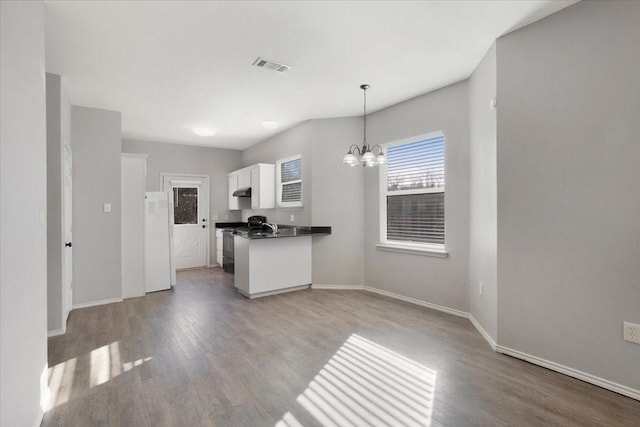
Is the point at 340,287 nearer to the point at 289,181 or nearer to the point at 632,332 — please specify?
the point at 289,181

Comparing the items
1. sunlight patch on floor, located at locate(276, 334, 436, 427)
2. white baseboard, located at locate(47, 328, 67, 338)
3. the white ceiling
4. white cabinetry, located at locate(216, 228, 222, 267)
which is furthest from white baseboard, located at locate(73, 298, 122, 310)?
sunlight patch on floor, located at locate(276, 334, 436, 427)

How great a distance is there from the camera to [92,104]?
430cm

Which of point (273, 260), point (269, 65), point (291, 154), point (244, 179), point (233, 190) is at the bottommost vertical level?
point (273, 260)

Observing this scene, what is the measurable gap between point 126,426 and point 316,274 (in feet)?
11.4

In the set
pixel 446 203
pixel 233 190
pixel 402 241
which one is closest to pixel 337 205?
pixel 402 241

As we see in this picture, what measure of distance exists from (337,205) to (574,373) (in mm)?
3421

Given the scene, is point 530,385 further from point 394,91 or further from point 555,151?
point 394,91

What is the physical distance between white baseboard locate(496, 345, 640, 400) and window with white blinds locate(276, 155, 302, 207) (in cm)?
366

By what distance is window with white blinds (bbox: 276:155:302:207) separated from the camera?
18.4 ft

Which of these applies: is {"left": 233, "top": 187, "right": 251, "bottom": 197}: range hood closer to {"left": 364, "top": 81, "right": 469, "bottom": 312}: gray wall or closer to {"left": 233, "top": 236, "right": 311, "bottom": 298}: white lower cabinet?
{"left": 233, "top": 236, "right": 311, "bottom": 298}: white lower cabinet

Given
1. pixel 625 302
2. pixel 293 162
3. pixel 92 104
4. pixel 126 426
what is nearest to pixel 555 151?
pixel 625 302

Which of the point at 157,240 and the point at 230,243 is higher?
the point at 157,240

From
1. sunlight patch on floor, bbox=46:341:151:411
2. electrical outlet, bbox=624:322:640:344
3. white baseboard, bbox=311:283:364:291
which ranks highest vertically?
electrical outlet, bbox=624:322:640:344

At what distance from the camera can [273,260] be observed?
4781 millimetres
